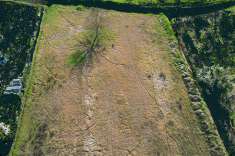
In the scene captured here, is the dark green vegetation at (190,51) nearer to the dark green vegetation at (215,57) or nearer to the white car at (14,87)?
the dark green vegetation at (215,57)

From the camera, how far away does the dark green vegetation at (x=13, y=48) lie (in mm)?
24375

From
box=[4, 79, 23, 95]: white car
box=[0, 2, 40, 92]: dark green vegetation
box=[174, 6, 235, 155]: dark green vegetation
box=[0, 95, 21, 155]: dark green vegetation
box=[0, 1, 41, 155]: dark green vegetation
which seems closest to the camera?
box=[0, 95, 21, 155]: dark green vegetation

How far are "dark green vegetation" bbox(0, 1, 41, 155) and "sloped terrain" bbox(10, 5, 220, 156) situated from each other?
549 mm

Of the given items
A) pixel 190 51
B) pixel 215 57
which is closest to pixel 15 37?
pixel 190 51

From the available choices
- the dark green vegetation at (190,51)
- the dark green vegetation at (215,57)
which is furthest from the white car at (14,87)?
the dark green vegetation at (215,57)

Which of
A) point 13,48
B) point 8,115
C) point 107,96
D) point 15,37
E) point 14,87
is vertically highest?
point 15,37

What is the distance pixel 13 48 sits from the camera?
89.5 ft

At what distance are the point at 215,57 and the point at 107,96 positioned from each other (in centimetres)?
683

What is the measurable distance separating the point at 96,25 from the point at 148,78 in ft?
15.9

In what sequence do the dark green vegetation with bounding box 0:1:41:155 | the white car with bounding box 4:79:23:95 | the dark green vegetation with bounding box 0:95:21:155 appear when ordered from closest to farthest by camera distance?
the dark green vegetation with bounding box 0:95:21:155 → the dark green vegetation with bounding box 0:1:41:155 → the white car with bounding box 4:79:23:95

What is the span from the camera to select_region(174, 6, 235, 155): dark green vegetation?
24792mm

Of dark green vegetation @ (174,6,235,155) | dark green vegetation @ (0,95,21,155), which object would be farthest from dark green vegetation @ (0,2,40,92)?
dark green vegetation @ (174,6,235,155)

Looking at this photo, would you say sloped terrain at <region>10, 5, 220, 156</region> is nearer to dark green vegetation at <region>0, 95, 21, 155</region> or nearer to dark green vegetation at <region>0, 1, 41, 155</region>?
dark green vegetation at <region>0, 95, 21, 155</region>

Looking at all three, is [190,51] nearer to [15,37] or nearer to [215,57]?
[215,57]
